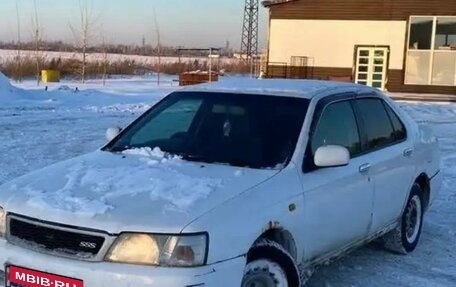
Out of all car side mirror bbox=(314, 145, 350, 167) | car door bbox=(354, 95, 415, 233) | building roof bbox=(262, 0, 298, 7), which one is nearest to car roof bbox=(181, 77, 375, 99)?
car door bbox=(354, 95, 415, 233)

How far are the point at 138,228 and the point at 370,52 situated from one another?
29.4m

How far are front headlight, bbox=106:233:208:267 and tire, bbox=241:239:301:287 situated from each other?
427mm

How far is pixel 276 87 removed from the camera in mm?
5332

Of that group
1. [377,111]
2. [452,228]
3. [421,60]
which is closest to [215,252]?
[377,111]

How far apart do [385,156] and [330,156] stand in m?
1.21

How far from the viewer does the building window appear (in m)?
30.5

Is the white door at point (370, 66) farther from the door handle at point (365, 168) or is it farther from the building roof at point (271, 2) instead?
the door handle at point (365, 168)

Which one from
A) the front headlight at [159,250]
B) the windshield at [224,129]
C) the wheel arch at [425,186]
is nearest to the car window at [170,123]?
the windshield at [224,129]

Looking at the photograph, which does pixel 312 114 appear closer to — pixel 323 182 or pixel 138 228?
pixel 323 182

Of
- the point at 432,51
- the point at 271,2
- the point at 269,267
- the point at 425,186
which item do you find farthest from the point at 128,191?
the point at 271,2

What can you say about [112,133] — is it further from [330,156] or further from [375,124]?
[375,124]

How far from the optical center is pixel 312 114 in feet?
16.2

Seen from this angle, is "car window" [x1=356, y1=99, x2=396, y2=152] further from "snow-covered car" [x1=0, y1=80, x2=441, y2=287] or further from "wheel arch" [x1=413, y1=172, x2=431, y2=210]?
"wheel arch" [x1=413, y1=172, x2=431, y2=210]

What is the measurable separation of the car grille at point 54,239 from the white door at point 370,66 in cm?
2895
